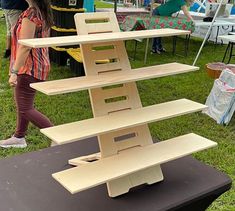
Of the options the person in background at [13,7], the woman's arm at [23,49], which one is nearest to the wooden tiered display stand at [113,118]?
the woman's arm at [23,49]

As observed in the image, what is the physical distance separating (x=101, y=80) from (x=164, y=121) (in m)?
2.33

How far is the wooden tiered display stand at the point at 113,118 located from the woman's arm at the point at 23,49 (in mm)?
713

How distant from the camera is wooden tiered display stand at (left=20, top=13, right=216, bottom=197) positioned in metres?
1.17

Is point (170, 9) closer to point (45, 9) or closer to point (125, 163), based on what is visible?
point (45, 9)

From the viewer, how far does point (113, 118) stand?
50.9 inches

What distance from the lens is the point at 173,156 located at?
1321 mm

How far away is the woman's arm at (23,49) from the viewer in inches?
83.1

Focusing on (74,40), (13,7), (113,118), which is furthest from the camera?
(13,7)

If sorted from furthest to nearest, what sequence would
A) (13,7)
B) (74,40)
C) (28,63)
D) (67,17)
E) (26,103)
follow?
(67,17)
(13,7)
(26,103)
(28,63)
(74,40)

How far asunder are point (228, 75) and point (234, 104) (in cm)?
28

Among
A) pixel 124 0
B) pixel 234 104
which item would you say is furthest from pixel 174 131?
pixel 124 0

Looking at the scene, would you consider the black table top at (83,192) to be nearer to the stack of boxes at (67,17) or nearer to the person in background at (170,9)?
the stack of boxes at (67,17)

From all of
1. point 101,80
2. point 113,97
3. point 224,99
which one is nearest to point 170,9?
point 224,99

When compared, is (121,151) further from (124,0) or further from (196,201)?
(124,0)
